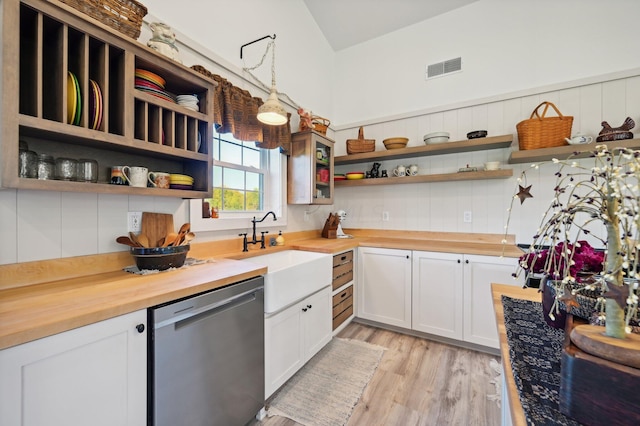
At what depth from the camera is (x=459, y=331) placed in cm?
239

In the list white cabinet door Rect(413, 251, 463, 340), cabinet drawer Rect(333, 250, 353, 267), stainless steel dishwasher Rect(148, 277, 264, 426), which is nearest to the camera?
stainless steel dishwasher Rect(148, 277, 264, 426)

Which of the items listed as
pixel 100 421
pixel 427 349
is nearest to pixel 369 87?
pixel 427 349

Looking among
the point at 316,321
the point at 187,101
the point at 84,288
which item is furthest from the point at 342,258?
the point at 84,288

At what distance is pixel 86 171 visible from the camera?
1.25 m

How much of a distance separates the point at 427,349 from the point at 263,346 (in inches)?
63.3

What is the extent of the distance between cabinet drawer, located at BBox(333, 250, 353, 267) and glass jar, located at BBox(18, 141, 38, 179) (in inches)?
78.9

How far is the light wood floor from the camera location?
1.61 metres

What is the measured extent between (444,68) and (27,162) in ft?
11.8

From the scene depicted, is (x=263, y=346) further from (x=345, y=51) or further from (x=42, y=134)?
(x=345, y=51)

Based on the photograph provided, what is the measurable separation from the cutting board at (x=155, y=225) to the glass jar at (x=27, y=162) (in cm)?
54

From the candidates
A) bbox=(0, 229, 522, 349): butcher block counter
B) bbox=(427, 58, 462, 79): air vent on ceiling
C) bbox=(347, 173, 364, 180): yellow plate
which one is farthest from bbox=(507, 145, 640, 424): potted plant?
bbox=(427, 58, 462, 79): air vent on ceiling

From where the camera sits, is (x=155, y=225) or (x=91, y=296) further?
(x=155, y=225)

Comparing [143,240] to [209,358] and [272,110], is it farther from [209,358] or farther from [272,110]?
[272,110]

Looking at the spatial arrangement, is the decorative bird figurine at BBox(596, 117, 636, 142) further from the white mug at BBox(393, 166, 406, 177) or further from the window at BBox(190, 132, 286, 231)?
the window at BBox(190, 132, 286, 231)
